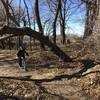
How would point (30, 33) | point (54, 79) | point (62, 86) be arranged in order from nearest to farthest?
1. point (62, 86)
2. point (54, 79)
3. point (30, 33)

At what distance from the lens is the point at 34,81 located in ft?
54.3

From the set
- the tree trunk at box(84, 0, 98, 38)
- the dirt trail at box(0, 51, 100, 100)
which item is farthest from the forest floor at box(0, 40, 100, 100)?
the tree trunk at box(84, 0, 98, 38)

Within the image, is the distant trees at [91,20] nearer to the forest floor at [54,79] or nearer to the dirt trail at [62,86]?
the forest floor at [54,79]

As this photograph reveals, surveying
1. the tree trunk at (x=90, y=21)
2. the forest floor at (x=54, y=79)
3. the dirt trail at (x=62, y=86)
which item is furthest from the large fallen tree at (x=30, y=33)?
the tree trunk at (x=90, y=21)

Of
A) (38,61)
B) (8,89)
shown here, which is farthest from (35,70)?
(8,89)

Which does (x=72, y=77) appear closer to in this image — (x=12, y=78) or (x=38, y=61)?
(x=12, y=78)

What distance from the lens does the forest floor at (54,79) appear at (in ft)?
46.9

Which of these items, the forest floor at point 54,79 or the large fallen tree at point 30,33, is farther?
the large fallen tree at point 30,33

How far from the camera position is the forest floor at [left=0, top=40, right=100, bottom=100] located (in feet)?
46.9

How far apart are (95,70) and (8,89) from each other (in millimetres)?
4429

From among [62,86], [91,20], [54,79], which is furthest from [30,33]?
[91,20]

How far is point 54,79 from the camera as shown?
16703mm

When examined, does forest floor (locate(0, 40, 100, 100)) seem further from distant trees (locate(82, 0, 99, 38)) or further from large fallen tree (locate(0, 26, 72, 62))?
distant trees (locate(82, 0, 99, 38))

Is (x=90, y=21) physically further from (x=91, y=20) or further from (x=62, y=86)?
(x=62, y=86)
